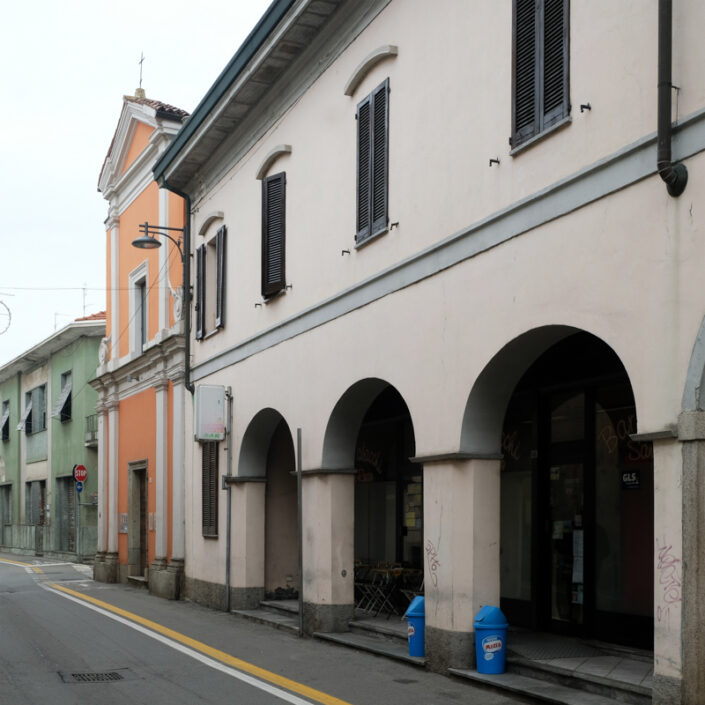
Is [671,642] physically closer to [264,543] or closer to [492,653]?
[492,653]

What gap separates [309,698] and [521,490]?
4.33 metres

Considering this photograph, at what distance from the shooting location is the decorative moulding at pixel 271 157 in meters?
15.8

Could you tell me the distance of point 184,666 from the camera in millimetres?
11523

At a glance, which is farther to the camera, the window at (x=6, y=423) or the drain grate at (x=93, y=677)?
the window at (x=6, y=423)

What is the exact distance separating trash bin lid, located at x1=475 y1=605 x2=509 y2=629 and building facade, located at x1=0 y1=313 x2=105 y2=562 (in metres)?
22.4

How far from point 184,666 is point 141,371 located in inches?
524

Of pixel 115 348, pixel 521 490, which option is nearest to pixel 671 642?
pixel 521 490

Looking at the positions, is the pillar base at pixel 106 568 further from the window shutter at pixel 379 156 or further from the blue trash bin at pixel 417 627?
the blue trash bin at pixel 417 627

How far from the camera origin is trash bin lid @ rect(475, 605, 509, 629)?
10070mm

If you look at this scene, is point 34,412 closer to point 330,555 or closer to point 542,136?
point 330,555

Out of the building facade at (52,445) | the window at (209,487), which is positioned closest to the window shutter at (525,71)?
the window at (209,487)

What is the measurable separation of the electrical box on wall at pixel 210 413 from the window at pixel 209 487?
2.58 ft

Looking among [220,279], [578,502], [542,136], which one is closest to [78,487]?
[220,279]

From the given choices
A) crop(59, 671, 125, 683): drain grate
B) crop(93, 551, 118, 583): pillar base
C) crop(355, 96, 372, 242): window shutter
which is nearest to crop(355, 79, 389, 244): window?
crop(355, 96, 372, 242): window shutter
